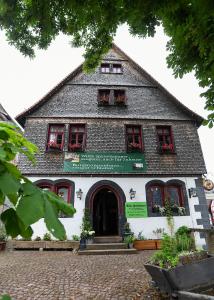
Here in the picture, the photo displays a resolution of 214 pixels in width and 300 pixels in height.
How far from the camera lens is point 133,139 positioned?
41.7 feet

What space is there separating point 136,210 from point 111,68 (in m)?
9.68

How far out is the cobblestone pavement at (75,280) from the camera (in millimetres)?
4211

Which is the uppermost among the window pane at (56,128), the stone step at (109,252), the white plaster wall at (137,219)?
the window pane at (56,128)

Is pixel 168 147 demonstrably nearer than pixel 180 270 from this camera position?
No

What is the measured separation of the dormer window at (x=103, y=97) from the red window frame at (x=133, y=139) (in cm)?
209

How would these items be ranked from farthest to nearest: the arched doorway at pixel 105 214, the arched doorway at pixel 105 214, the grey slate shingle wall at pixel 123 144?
the arched doorway at pixel 105 214
the arched doorway at pixel 105 214
the grey slate shingle wall at pixel 123 144

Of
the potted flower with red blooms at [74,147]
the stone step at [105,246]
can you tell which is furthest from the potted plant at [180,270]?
the potted flower with red blooms at [74,147]

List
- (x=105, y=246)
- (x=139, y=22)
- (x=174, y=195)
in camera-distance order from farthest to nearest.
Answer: (x=174, y=195)
(x=105, y=246)
(x=139, y=22)

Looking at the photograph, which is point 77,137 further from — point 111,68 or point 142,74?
point 142,74

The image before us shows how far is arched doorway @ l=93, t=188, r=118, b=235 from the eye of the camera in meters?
13.7

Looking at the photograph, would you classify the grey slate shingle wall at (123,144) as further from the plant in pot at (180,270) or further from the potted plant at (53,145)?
the plant in pot at (180,270)

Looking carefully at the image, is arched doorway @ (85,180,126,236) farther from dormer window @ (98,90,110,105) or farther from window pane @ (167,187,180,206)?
dormer window @ (98,90,110,105)

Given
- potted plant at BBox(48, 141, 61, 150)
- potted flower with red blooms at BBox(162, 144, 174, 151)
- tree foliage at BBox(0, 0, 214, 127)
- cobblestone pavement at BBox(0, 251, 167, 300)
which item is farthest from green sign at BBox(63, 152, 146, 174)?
tree foliage at BBox(0, 0, 214, 127)

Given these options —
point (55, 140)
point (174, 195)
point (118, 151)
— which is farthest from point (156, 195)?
point (55, 140)
